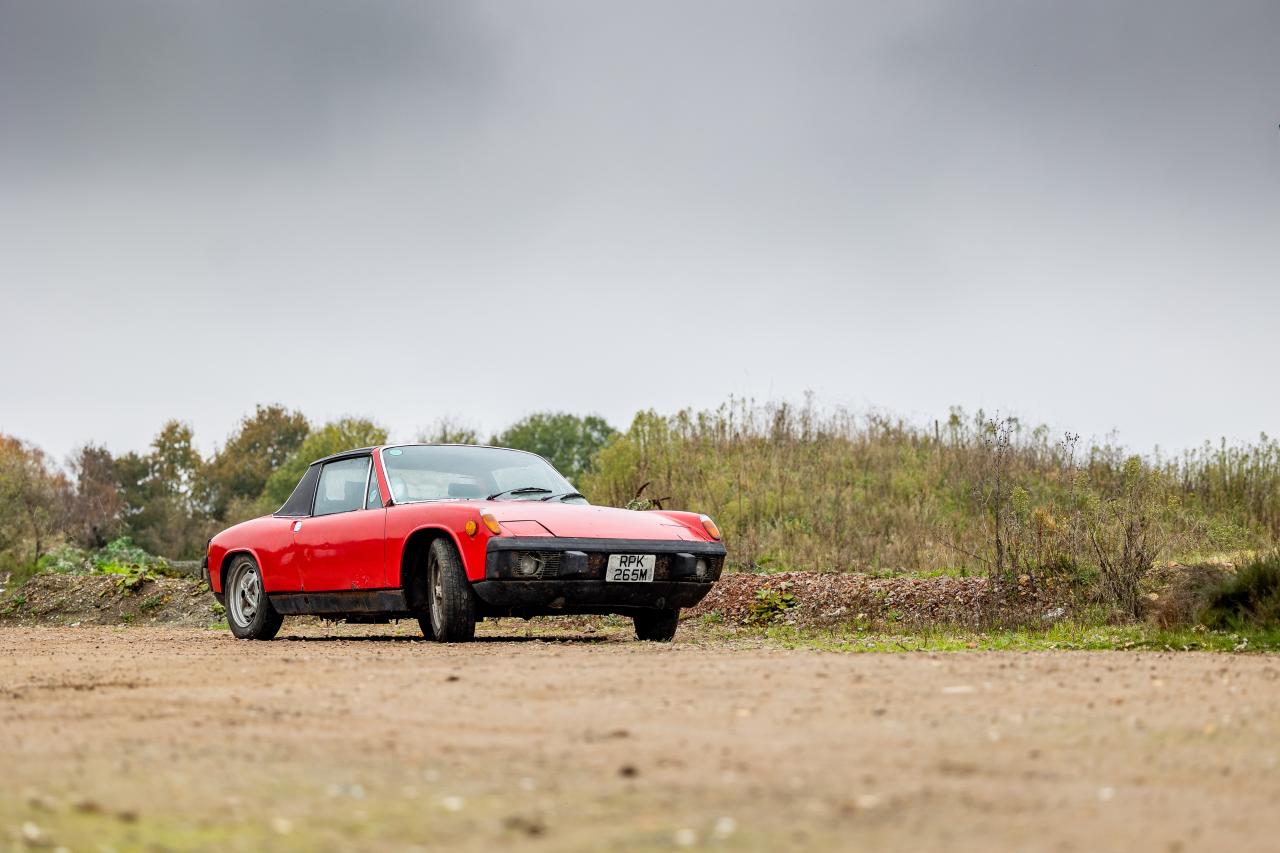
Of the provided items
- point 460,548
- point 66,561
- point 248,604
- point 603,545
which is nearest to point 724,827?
point 603,545

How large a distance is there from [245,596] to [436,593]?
A: 307 centimetres

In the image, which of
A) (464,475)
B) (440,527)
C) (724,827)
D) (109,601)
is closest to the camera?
(724,827)

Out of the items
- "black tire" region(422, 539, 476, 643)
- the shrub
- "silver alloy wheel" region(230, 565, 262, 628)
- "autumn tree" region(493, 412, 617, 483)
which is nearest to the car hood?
"black tire" region(422, 539, 476, 643)

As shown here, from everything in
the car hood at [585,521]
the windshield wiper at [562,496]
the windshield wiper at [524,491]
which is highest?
the windshield wiper at [524,491]

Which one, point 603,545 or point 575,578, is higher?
point 603,545

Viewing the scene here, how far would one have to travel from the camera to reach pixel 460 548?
→ 1007 centimetres

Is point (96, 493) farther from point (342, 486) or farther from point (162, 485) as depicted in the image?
point (342, 486)

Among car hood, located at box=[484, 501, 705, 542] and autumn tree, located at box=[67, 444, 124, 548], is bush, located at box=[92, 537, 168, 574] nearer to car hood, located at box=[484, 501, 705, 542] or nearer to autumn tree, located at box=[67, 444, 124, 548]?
car hood, located at box=[484, 501, 705, 542]

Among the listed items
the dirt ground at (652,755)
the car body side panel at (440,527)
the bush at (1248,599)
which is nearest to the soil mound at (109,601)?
the car body side panel at (440,527)

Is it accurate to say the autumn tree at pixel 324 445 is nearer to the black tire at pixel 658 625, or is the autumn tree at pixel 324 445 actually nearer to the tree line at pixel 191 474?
the tree line at pixel 191 474

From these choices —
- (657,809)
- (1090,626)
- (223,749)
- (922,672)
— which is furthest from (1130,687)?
(1090,626)

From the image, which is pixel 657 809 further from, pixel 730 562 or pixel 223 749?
pixel 730 562

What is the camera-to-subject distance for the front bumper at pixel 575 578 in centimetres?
986

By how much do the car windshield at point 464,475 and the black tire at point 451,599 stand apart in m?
0.70
